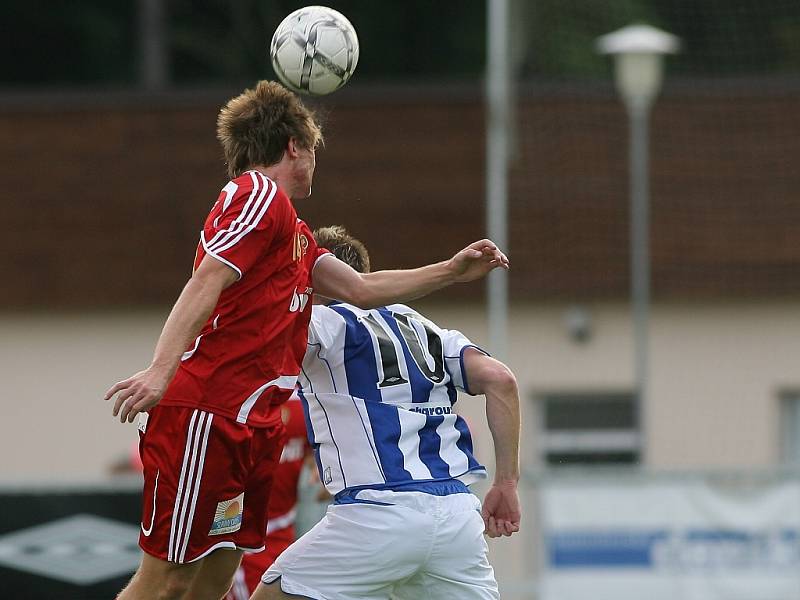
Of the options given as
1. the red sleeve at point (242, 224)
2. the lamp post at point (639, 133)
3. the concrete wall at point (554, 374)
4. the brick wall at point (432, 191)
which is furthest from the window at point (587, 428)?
the red sleeve at point (242, 224)

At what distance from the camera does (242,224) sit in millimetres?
4840

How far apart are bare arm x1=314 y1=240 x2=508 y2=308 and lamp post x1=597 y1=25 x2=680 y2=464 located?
6769 millimetres

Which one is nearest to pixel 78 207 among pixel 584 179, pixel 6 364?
pixel 6 364

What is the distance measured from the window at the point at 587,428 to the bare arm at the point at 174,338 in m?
10.6

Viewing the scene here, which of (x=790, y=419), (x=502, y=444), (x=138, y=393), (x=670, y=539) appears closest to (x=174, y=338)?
(x=138, y=393)

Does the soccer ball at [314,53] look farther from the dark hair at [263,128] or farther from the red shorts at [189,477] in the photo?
the red shorts at [189,477]

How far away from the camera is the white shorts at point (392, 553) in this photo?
16.5 ft

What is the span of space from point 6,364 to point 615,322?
21.2 ft

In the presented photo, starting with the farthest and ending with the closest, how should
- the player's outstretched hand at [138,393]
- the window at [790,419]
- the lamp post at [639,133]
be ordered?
1. the window at [790,419]
2. the lamp post at [639,133]
3. the player's outstretched hand at [138,393]

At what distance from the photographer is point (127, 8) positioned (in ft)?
54.7

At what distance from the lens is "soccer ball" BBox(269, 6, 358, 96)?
5574mm

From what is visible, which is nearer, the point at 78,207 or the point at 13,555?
the point at 13,555

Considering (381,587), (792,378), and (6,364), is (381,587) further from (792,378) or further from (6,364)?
(6,364)

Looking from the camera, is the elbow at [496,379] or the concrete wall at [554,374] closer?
the elbow at [496,379]
